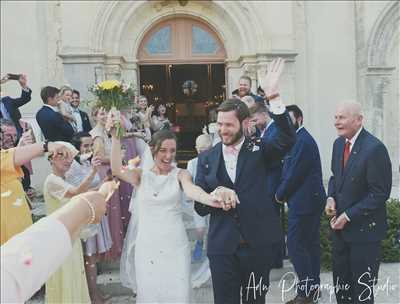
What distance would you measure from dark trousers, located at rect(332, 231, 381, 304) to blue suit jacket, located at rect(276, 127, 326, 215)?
76 cm

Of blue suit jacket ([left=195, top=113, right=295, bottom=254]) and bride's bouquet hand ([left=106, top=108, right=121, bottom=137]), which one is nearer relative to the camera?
blue suit jacket ([left=195, top=113, right=295, bottom=254])

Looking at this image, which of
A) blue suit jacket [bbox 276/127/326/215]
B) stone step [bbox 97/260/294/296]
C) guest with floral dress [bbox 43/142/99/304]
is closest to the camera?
guest with floral dress [bbox 43/142/99/304]

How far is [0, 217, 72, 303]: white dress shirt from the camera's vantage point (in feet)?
4.30

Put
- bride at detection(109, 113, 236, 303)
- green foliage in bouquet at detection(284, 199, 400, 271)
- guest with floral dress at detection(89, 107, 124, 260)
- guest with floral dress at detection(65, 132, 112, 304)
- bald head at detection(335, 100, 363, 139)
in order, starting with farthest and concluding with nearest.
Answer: green foliage in bouquet at detection(284, 199, 400, 271) < guest with floral dress at detection(89, 107, 124, 260) < guest with floral dress at detection(65, 132, 112, 304) < bald head at detection(335, 100, 363, 139) < bride at detection(109, 113, 236, 303)

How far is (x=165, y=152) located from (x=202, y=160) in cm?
41

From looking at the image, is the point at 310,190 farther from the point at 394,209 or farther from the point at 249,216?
the point at 394,209

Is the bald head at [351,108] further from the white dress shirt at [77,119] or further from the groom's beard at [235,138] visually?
the white dress shirt at [77,119]

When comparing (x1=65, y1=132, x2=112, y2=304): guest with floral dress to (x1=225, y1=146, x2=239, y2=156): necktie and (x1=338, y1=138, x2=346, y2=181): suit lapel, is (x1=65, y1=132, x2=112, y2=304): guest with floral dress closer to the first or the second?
(x1=225, y1=146, x2=239, y2=156): necktie

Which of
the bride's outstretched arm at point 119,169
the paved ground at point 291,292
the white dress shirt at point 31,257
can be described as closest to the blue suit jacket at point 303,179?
the paved ground at point 291,292

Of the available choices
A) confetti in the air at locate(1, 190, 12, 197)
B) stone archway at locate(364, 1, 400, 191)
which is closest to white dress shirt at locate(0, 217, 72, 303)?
confetti in the air at locate(1, 190, 12, 197)

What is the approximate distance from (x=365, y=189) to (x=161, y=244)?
1.93m

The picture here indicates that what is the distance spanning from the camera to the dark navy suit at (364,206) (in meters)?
4.17

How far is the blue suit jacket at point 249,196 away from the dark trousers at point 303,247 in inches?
63.5

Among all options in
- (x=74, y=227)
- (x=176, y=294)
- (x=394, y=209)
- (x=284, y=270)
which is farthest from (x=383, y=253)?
(x=74, y=227)
